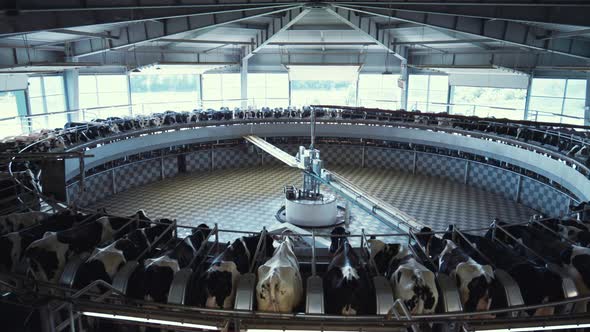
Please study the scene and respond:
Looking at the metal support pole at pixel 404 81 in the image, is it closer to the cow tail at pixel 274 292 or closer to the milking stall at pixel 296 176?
the milking stall at pixel 296 176

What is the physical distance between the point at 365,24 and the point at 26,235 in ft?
65.7

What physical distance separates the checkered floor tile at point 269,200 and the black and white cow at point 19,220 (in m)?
7.33

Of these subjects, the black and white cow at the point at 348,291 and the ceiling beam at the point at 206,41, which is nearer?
the black and white cow at the point at 348,291

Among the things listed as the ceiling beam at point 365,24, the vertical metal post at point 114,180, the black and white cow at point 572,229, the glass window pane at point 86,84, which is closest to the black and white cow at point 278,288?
the black and white cow at point 572,229

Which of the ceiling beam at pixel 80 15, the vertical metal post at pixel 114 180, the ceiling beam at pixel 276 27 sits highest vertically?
the ceiling beam at pixel 276 27

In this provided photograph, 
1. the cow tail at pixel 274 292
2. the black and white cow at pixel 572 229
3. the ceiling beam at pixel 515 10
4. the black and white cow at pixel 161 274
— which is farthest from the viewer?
the ceiling beam at pixel 515 10

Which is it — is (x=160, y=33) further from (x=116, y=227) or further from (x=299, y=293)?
(x=299, y=293)

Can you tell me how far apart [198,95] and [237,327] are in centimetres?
3316

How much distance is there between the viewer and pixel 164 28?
20.7 meters

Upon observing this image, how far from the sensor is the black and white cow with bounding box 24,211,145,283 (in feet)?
26.2

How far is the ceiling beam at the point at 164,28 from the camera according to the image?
19.5 metres

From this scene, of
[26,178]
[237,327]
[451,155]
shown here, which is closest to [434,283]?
[237,327]

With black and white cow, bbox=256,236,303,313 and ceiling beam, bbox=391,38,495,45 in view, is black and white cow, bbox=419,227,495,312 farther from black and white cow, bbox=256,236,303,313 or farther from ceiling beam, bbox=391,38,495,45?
ceiling beam, bbox=391,38,495,45

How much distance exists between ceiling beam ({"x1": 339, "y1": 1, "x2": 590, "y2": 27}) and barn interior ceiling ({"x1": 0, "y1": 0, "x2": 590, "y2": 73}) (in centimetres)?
3
